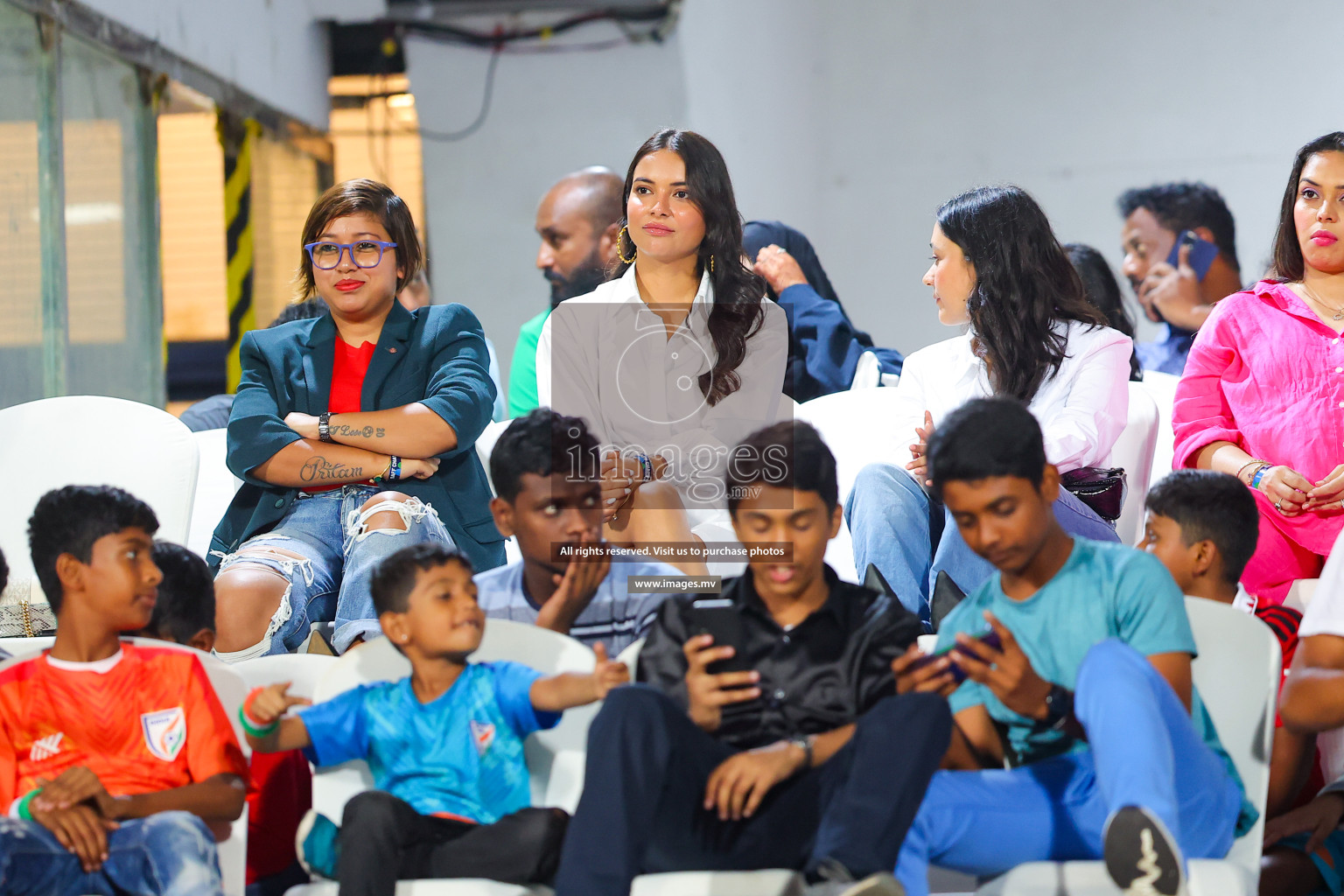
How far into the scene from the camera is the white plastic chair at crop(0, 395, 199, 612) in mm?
2619

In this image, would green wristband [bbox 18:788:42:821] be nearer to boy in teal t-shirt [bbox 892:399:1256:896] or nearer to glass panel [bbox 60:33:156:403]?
boy in teal t-shirt [bbox 892:399:1256:896]

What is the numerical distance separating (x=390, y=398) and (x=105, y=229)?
2033mm

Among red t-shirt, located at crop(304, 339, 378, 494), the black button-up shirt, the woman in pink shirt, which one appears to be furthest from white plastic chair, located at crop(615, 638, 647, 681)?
the woman in pink shirt

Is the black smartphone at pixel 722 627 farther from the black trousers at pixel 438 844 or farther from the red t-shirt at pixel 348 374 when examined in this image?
the red t-shirt at pixel 348 374

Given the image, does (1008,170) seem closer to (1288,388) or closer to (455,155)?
(455,155)

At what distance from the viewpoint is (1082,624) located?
1748 mm

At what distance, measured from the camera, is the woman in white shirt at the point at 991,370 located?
252cm

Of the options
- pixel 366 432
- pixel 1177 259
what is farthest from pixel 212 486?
pixel 1177 259

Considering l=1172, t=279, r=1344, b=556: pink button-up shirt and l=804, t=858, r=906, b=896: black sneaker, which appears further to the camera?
l=1172, t=279, r=1344, b=556: pink button-up shirt

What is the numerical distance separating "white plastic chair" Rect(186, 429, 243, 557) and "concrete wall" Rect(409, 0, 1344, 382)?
222cm

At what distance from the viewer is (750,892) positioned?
1.62 metres

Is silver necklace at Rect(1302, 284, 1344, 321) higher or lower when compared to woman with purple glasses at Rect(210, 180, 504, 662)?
higher

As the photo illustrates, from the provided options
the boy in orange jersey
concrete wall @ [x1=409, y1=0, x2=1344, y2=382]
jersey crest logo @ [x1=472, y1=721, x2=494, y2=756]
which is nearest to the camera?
the boy in orange jersey

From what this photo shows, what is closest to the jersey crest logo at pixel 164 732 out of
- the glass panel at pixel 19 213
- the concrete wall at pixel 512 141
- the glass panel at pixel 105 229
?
the glass panel at pixel 19 213
